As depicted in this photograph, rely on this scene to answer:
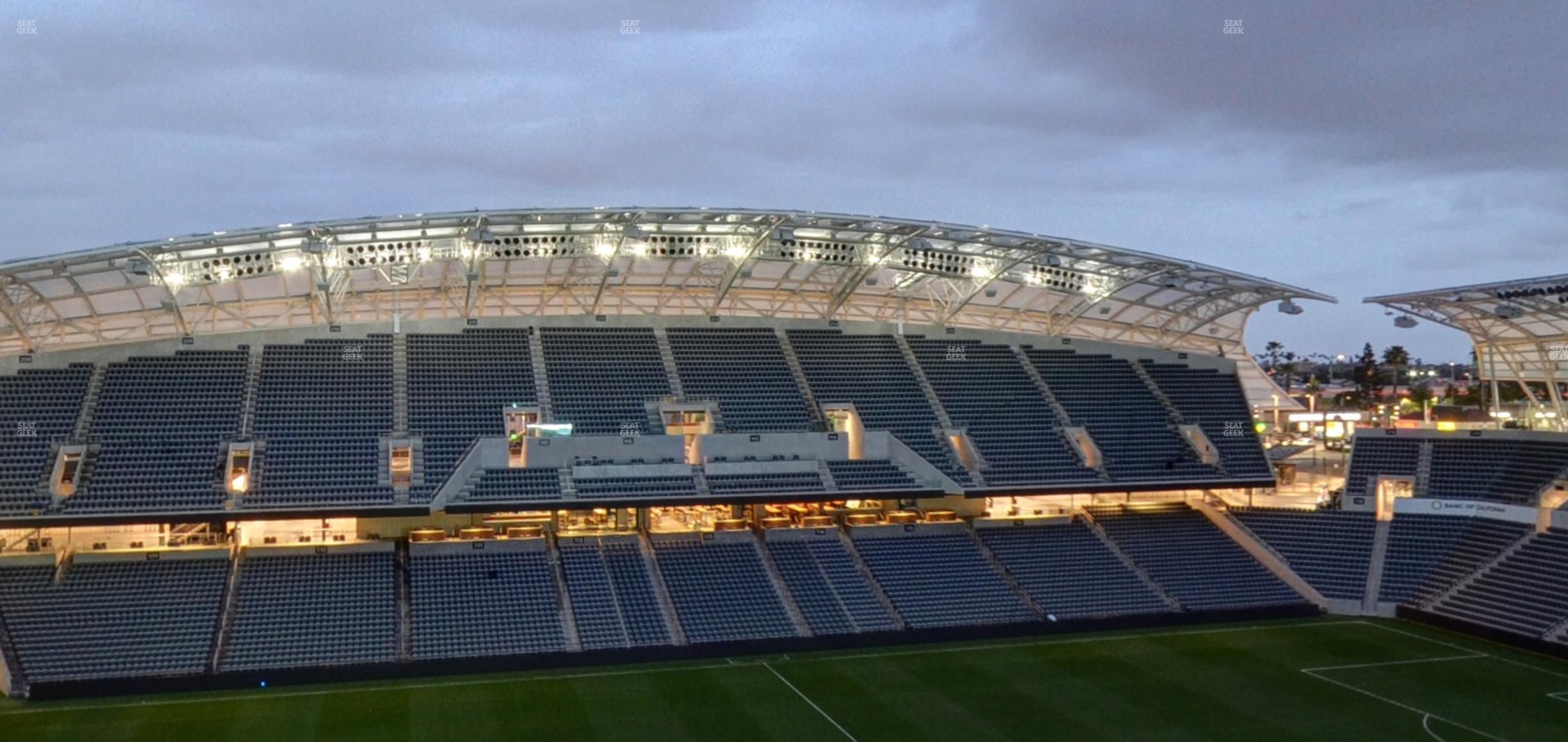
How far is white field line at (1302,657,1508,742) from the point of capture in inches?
966

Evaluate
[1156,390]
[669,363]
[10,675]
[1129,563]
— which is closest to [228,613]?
[10,675]

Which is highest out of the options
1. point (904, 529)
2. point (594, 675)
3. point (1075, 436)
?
point (1075, 436)

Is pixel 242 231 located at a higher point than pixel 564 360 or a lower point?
higher

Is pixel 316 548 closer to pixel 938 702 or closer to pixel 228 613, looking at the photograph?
pixel 228 613

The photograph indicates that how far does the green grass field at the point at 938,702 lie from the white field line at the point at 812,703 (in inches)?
2.5

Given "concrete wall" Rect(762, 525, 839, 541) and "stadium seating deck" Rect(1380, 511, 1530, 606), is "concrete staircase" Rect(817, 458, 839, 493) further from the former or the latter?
"stadium seating deck" Rect(1380, 511, 1530, 606)

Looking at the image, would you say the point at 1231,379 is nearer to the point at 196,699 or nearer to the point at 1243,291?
the point at 1243,291

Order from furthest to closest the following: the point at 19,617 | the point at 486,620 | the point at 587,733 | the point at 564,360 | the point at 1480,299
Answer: the point at 564,360 < the point at 1480,299 < the point at 486,620 < the point at 19,617 < the point at 587,733

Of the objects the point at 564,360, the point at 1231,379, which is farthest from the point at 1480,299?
the point at 564,360

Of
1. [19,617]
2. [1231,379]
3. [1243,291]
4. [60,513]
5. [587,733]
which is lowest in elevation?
[587,733]

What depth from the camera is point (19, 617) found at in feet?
91.7

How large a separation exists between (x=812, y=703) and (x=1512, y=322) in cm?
2765

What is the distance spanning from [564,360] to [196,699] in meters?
16.3

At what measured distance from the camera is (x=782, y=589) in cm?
3344
